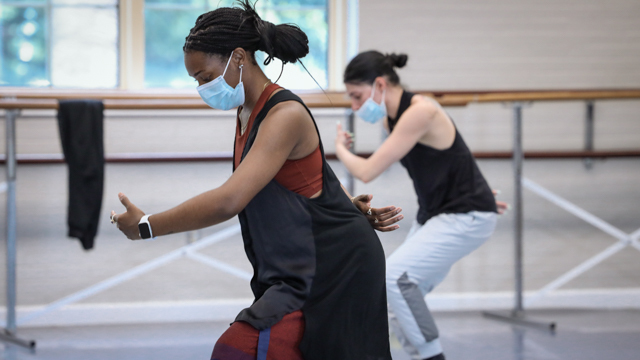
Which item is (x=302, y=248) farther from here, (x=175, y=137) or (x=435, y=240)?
(x=175, y=137)

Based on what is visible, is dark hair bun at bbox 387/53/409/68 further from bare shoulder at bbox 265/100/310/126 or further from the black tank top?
bare shoulder at bbox 265/100/310/126

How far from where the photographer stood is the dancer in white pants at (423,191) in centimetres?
200

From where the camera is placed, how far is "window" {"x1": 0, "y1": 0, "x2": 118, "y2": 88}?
3.42 m

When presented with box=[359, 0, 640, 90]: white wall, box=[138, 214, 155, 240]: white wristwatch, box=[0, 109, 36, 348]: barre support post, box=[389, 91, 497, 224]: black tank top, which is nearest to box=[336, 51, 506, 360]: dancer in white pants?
box=[389, 91, 497, 224]: black tank top

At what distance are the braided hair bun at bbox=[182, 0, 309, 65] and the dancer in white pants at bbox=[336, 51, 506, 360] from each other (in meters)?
1.02

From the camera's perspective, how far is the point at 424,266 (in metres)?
2.03

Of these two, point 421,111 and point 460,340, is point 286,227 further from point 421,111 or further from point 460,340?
point 460,340

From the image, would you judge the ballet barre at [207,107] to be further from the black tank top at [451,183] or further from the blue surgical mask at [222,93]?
the blue surgical mask at [222,93]

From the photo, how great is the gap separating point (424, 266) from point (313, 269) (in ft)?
3.15

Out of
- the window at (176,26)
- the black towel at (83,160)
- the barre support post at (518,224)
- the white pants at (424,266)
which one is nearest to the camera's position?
the white pants at (424,266)

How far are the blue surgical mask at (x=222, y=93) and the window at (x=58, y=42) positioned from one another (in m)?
2.54

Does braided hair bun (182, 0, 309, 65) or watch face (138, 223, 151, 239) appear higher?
braided hair bun (182, 0, 309, 65)

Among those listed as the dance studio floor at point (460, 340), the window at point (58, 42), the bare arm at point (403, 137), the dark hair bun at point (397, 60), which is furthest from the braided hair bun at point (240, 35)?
the window at point (58, 42)

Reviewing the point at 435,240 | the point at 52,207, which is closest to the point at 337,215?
the point at 435,240
